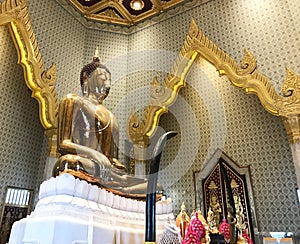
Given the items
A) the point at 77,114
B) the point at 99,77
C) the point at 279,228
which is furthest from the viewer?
the point at 279,228

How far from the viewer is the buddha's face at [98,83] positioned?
3.84m

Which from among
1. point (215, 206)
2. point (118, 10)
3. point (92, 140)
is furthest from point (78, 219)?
point (118, 10)

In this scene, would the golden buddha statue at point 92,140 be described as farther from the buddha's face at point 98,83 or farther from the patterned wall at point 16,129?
the patterned wall at point 16,129

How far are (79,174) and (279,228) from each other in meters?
3.12

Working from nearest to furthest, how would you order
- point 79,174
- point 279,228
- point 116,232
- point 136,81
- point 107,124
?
1. point 116,232
2. point 79,174
3. point 107,124
4. point 279,228
5. point 136,81

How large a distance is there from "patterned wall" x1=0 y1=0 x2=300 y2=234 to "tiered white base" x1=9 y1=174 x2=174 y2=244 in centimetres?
269

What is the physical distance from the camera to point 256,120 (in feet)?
16.0

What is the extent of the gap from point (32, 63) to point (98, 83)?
137 centimetres

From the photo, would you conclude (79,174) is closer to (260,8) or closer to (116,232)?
(116,232)

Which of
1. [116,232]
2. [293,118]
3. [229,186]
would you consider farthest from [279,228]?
[116,232]

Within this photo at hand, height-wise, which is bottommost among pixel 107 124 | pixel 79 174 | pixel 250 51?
pixel 79 174

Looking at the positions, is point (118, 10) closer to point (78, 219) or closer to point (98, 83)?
point (98, 83)

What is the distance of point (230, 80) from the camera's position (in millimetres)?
4480

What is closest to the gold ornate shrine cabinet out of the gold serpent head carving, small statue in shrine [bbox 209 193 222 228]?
small statue in shrine [bbox 209 193 222 228]
